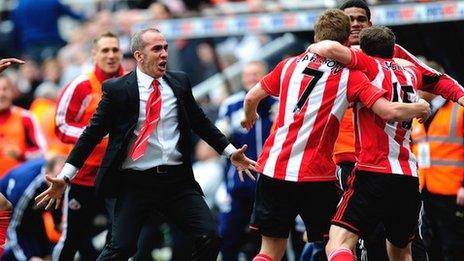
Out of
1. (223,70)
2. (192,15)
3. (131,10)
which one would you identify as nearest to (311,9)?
(192,15)

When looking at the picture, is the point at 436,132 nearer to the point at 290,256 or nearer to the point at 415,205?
the point at 290,256

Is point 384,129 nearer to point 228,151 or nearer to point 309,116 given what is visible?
point 309,116

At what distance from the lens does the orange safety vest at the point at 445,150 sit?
12.3 m

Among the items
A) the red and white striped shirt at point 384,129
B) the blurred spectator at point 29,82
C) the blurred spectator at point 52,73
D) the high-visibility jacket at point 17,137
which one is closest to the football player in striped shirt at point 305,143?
the red and white striped shirt at point 384,129

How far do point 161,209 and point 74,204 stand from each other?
165 centimetres

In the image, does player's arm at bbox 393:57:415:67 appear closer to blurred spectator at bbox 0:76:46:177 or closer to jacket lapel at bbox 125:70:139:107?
jacket lapel at bbox 125:70:139:107

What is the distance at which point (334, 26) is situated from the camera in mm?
9344

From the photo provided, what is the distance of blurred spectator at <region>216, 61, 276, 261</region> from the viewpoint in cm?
1297

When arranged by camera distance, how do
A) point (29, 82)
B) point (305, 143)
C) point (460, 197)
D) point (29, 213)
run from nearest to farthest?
point (305, 143) → point (29, 213) → point (460, 197) → point (29, 82)

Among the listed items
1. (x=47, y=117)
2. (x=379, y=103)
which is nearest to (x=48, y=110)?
(x=47, y=117)

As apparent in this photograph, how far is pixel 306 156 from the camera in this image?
9.38m

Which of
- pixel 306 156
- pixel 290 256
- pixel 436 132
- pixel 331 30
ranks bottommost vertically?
pixel 290 256

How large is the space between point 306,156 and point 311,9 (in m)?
4.47

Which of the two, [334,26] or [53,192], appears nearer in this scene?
[334,26]
